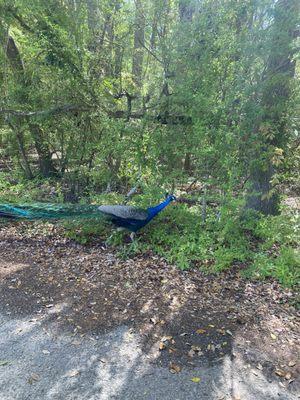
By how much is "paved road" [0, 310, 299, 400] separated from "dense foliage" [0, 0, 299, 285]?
5.85ft

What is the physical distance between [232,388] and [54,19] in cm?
592

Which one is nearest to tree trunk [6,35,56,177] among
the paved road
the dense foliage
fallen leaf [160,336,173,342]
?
the dense foliage

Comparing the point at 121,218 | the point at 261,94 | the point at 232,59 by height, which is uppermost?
the point at 232,59

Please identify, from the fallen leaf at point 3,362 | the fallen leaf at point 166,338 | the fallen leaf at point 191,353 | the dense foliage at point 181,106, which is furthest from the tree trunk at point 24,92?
the fallen leaf at point 191,353

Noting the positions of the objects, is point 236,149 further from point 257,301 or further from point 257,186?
point 257,301

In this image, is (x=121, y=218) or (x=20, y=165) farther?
(x=20, y=165)

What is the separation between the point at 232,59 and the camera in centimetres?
493

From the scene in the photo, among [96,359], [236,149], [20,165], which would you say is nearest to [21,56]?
[20,165]

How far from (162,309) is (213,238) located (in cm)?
172

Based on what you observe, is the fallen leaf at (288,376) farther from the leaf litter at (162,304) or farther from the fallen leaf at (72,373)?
the fallen leaf at (72,373)

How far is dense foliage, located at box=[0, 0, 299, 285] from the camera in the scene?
15.8 ft

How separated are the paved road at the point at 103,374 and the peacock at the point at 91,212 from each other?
6.48 feet

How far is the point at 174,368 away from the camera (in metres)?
3.13

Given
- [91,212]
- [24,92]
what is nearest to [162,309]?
[91,212]
